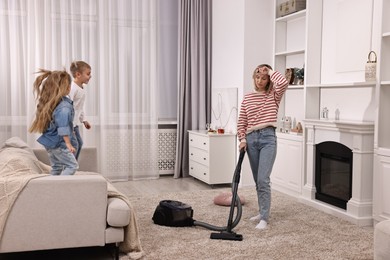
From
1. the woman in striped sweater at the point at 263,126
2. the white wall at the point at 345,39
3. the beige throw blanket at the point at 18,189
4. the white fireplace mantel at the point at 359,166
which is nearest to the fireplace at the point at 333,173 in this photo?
the white fireplace mantel at the point at 359,166

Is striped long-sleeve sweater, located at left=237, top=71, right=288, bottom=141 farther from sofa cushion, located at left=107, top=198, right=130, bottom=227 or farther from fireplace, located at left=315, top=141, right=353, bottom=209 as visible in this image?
sofa cushion, located at left=107, top=198, right=130, bottom=227

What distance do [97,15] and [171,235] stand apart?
3468 millimetres

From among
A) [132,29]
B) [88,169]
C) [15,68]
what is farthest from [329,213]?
[15,68]

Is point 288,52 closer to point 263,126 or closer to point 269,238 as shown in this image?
point 263,126

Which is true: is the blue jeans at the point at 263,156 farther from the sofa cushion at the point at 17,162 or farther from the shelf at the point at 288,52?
the sofa cushion at the point at 17,162

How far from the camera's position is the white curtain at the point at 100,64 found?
5.69m

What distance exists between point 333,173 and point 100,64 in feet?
10.7

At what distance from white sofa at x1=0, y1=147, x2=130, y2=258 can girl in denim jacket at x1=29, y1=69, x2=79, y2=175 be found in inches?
17.3

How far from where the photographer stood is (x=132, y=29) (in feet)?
20.3

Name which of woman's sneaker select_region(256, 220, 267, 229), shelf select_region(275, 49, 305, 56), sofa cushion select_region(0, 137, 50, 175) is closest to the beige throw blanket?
sofa cushion select_region(0, 137, 50, 175)

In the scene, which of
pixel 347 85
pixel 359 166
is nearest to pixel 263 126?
pixel 359 166

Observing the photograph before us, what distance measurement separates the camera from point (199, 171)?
19.9 feet

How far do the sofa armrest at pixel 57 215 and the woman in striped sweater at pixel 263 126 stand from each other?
146 centimetres

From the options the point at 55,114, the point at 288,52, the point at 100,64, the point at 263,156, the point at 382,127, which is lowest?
the point at 263,156
